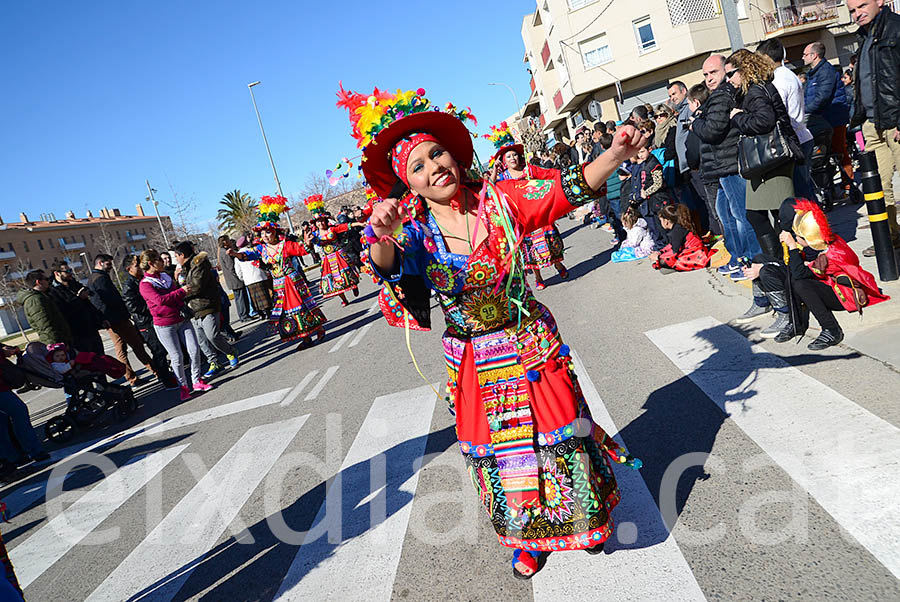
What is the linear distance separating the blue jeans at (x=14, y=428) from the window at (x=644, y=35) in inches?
1368

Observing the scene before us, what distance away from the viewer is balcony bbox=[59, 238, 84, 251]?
81.1 metres

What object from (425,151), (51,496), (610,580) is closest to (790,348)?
(610,580)

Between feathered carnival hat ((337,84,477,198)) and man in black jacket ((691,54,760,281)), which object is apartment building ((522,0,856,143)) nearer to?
man in black jacket ((691,54,760,281))

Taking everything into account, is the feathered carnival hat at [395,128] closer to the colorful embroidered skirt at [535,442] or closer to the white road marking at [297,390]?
the colorful embroidered skirt at [535,442]

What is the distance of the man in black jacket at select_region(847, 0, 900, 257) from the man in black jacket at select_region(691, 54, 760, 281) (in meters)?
1.13

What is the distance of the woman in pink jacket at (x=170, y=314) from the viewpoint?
8195mm

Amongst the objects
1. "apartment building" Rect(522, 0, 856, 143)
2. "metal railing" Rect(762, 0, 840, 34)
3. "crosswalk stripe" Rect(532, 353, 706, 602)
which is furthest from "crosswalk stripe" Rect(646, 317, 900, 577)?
"metal railing" Rect(762, 0, 840, 34)

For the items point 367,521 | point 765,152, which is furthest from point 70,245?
point 765,152

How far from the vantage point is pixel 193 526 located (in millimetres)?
4250

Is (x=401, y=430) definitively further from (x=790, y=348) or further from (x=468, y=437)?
(x=790, y=348)

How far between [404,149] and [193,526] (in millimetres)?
3100

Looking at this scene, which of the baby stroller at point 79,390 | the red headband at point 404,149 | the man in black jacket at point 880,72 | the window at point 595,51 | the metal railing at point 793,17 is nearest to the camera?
the red headband at point 404,149

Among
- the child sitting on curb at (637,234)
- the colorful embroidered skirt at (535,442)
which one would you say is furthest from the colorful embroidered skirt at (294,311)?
the colorful embroidered skirt at (535,442)

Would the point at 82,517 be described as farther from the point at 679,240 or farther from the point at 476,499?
the point at 679,240
